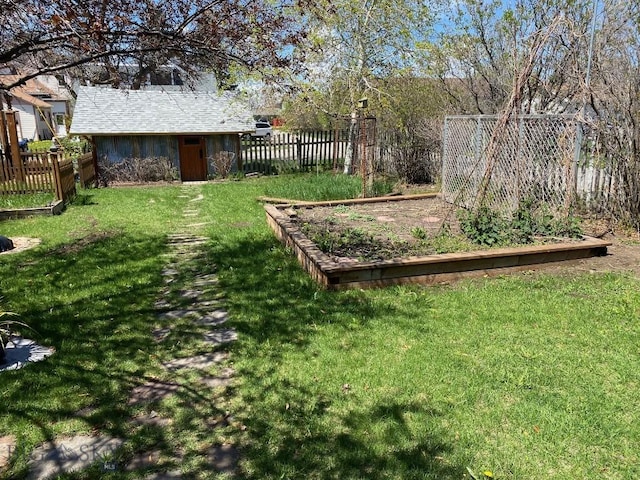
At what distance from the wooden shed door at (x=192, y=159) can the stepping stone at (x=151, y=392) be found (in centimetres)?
1557

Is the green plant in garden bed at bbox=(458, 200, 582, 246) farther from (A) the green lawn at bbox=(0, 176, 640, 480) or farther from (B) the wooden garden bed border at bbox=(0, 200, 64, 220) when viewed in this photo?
(B) the wooden garden bed border at bbox=(0, 200, 64, 220)

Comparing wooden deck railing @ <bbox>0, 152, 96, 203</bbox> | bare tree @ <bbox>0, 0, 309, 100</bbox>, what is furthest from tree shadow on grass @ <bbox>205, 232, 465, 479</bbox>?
wooden deck railing @ <bbox>0, 152, 96, 203</bbox>

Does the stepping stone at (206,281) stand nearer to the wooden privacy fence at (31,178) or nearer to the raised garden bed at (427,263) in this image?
the raised garden bed at (427,263)

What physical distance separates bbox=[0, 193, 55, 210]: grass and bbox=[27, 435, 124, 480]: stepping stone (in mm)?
9036

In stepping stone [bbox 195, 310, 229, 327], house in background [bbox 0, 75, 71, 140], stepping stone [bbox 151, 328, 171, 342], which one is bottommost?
stepping stone [bbox 151, 328, 171, 342]

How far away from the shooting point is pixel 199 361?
143 inches

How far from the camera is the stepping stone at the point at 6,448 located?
2.53 meters

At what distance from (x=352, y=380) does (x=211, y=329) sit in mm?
1548

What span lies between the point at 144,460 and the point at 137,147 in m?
16.7

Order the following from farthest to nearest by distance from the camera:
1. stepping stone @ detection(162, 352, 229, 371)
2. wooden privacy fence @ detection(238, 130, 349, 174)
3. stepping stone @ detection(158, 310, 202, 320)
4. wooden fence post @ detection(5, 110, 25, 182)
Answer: wooden privacy fence @ detection(238, 130, 349, 174)
wooden fence post @ detection(5, 110, 25, 182)
stepping stone @ detection(158, 310, 202, 320)
stepping stone @ detection(162, 352, 229, 371)

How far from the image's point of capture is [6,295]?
503 centimetres

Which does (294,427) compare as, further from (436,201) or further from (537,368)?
(436,201)

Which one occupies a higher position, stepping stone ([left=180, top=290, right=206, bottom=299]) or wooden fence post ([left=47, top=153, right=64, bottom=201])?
wooden fence post ([left=47, top=153, right=64, bottom=201])

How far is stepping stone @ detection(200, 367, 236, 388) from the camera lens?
3291mm
